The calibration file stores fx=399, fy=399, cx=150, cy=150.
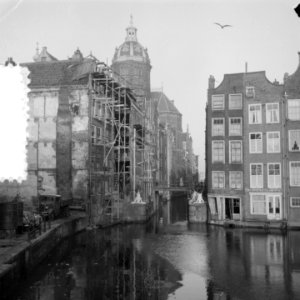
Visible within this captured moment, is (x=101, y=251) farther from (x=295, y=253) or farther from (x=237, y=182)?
(x=237, y=182)

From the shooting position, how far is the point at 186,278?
1716 centimetres

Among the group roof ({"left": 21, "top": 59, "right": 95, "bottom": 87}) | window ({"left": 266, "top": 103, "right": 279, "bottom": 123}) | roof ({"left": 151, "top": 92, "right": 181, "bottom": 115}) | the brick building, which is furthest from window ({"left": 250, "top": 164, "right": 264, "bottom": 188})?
roof ({"left": 151, "top": 92, "right": 181, "bottom": 115})

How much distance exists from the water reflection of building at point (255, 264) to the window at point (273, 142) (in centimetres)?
708

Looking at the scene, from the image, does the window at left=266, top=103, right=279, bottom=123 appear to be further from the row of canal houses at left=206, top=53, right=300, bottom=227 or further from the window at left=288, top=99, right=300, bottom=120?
the window at left=288, top=99, right=300, bottom=120

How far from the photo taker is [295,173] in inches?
1260

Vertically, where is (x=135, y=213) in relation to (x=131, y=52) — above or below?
below

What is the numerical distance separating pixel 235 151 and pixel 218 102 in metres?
4.51

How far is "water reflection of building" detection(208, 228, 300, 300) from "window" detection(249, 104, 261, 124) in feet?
30.9

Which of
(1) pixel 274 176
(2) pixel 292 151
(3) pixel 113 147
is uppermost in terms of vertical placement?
(3) pixel 113 147

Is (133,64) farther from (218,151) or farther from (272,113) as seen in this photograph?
(272,113)

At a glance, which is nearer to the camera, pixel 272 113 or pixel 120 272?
pixel 120 272

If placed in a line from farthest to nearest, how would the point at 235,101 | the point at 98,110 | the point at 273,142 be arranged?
the point at 235,101
the point at 98,110
the point at 273,142

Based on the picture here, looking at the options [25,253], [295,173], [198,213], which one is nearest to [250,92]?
[295,173]

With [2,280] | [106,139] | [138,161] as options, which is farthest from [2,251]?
[138,161]
